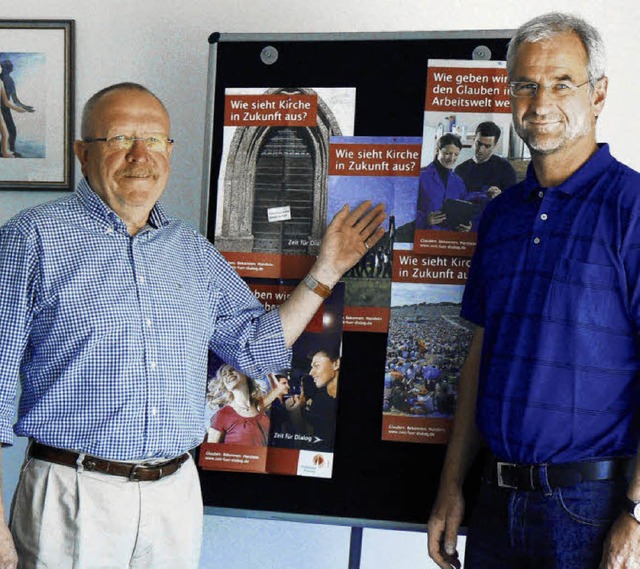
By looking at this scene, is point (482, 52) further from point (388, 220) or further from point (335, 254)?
point (335, 254)

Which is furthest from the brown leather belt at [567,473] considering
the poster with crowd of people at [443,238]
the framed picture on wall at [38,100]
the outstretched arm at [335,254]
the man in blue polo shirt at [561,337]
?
the framed picture on wall at [38,100]

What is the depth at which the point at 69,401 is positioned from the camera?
1.91 meters

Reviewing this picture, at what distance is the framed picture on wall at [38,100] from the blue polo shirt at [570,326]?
1598 mm

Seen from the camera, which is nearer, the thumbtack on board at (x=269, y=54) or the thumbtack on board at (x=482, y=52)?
the thumbtack on board at (x=482, y=52)

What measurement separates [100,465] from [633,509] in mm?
1164

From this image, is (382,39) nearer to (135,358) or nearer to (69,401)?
(135,358)

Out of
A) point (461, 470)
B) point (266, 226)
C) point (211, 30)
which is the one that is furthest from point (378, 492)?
point (211, 30)

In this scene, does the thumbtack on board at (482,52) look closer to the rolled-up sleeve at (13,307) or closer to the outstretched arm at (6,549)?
the rolled-up sleeve at (13,307)

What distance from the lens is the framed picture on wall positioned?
2.75 metres

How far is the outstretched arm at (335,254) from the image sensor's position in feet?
7.29

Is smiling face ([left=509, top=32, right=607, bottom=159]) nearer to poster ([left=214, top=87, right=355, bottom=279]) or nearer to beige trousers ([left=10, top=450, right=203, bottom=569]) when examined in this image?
poster ([left=214, top=87, right=355, bottom=279])

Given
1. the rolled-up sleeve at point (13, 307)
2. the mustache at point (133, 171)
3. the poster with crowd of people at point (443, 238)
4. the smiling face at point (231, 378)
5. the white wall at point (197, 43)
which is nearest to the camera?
the rolled-up sleeve at point (13, 307)

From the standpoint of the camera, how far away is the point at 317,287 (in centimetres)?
222

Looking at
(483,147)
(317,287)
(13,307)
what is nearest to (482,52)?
(483,147)
